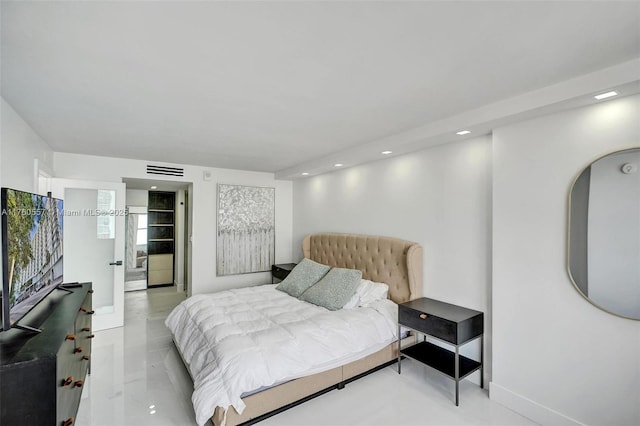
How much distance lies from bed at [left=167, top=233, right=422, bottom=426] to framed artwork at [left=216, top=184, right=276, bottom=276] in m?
1.36

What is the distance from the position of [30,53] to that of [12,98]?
35.3 inches

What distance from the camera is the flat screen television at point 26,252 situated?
4.81ft

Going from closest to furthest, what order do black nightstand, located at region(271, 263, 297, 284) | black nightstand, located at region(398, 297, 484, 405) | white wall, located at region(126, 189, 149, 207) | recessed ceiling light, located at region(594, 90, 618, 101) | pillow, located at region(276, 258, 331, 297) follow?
recessed ceiling light, located at region(594, 90, 618, 101) → black nightstand, located at region(398, 297, 484, 405) → pillow, located at region(276, 258, 331, 297) → black nightstand, located at region(271, 263, 297, 284) → white wall, located at region(126, 189, 149, 207)

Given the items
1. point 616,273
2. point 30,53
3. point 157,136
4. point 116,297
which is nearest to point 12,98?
point 30,53

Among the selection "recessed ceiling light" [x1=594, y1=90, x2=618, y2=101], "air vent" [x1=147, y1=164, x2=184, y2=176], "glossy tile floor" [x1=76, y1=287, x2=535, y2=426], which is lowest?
"glossy tile floor" [x1=76, y1=287, x2=535, y2=426]

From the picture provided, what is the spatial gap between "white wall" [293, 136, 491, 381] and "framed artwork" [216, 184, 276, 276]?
185 centimetres

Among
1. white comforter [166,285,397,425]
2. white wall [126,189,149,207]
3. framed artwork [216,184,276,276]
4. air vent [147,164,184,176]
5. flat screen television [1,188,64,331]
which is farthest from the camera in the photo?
white wall [126,189,149,207]

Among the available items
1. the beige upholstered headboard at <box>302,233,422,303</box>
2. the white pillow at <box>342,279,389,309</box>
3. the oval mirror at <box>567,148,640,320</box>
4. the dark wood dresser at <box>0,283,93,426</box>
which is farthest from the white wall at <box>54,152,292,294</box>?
the oval mirror at <box>567,148,640,320</box>

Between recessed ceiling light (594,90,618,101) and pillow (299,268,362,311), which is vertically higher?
recessed ceiling light (594,90,618,101)

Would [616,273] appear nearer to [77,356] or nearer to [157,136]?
[77,356]

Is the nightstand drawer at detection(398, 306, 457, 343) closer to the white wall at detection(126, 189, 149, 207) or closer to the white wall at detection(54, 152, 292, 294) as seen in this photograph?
the white wall at detection(54, 152, 292, 294)

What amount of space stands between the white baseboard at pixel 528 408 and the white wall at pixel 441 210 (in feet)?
0.73

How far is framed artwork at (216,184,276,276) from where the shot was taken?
5082 millimetres

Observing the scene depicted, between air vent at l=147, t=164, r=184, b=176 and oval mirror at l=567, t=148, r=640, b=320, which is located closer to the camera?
oval mirror at l=567, t=148, r=640, b=320
